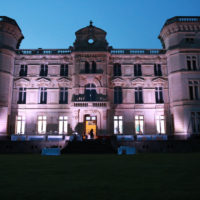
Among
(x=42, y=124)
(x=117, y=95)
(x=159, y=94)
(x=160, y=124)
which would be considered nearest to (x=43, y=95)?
(x=42, y=124)

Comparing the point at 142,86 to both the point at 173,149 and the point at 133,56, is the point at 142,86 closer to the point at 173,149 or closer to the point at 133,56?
the point at 133,56

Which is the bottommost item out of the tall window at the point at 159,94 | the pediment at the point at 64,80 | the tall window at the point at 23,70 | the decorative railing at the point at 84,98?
the decorative railing at the point at 84,98

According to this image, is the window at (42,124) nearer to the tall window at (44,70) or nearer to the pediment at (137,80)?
the tall window at (44,70)

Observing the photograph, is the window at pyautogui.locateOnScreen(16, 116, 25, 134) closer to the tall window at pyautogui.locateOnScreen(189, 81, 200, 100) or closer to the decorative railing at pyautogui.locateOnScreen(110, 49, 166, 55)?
the decorative railing at pyautogui.locateOnScreen(110, 49, 166, 55)

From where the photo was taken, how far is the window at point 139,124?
2931cm

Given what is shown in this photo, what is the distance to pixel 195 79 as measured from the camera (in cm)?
2855

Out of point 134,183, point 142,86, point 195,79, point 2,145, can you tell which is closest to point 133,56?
point 142,86

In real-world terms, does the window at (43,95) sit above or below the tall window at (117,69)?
below

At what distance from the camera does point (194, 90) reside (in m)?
28.3

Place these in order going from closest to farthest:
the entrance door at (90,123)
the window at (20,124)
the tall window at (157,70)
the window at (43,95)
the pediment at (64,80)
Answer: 1. the entrance door at (90,123)
2. the window at (20,124)
3. the window at (43,95)
4. the pediment at (64,80)
5. the tall window at (157,70)

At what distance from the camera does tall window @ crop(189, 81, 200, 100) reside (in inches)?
1112

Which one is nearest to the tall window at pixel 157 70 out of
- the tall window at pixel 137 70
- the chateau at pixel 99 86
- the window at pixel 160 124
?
the chateau at pixel 99 86

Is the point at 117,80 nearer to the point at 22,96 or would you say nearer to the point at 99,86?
the point at 99,86

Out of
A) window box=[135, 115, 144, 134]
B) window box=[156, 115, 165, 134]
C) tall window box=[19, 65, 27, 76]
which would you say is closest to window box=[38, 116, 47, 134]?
tall window box=[19, 65, 27, 76]
